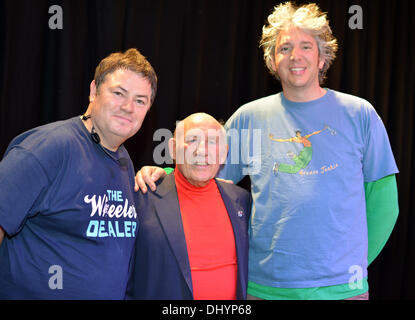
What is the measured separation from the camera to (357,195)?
6.08 ft

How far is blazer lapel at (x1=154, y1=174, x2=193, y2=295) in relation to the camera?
5.34 ft

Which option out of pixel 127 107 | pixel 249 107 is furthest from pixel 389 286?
pixel 127 107

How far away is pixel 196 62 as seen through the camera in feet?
8.86

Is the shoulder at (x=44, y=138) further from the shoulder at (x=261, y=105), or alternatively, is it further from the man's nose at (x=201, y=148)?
the shoulder at (x=261, y=105)

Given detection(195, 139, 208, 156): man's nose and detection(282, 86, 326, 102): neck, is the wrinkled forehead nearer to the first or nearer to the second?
detection(195, 139, 208, 156): man's nose

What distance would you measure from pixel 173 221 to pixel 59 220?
500 millimetres

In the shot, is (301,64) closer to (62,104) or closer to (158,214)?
(158,214)

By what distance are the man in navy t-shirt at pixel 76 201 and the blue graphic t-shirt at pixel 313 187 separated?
25.7 inches

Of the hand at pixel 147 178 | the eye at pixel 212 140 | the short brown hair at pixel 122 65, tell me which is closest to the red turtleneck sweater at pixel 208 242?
the hand at pixel 147 178

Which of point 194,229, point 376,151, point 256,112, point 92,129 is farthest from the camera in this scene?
point 256,112

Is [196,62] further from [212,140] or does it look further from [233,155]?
[212,140]

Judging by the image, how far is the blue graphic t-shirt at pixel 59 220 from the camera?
1.27m

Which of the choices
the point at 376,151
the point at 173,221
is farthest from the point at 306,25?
the point at 173,221
